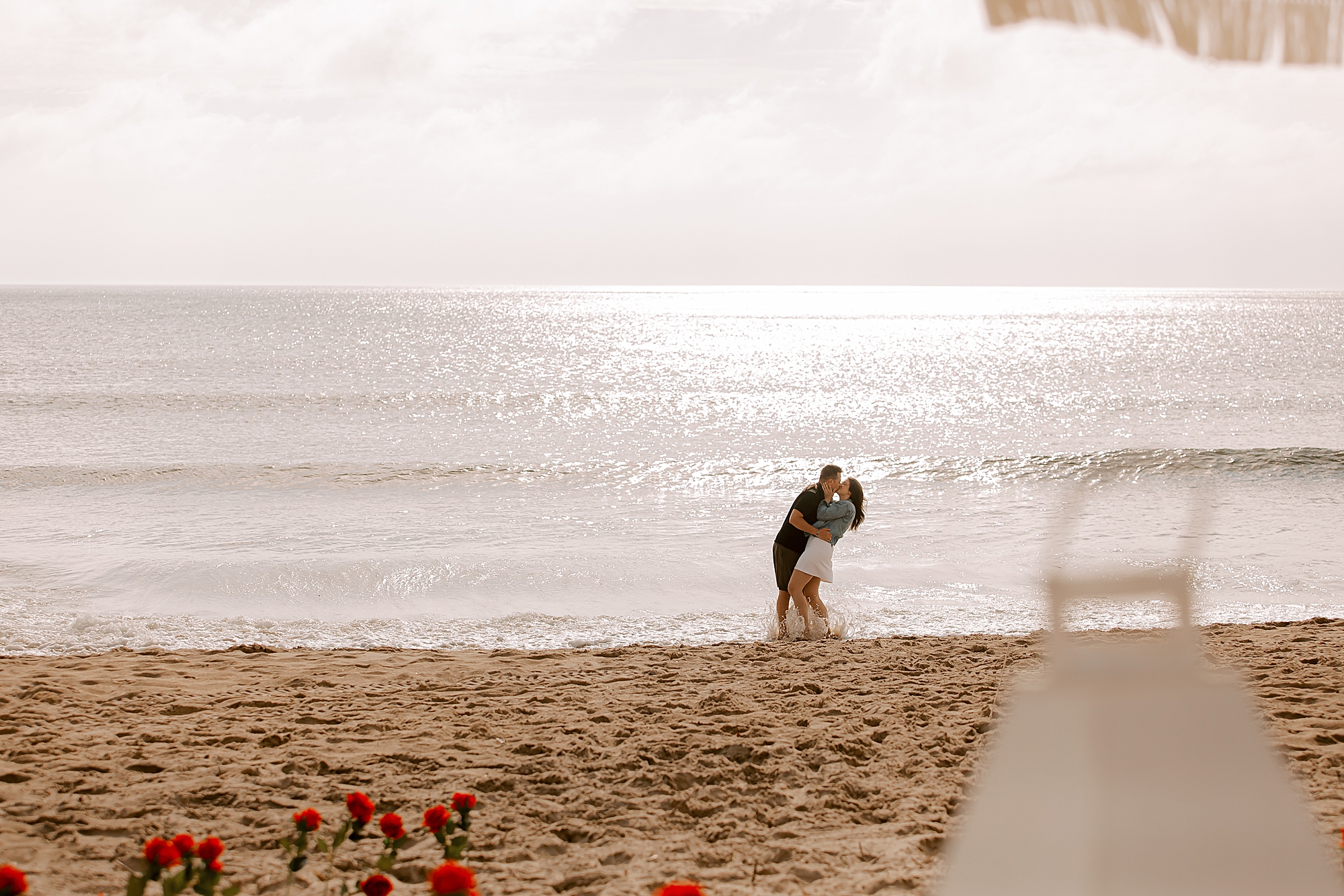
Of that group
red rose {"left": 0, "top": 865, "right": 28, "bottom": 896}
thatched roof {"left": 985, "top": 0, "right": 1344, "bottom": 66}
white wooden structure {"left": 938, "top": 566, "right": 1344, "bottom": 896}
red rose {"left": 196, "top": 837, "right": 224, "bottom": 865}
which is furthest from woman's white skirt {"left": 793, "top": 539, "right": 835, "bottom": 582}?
thatched roof {"left": 985, "top": 0, "right": 1344, "bottom": 66}

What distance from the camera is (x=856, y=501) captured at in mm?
7715

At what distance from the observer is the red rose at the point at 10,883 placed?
2.03m

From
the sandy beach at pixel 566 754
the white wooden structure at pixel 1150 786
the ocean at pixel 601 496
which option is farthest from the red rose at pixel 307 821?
the ocean at pixel 601 496

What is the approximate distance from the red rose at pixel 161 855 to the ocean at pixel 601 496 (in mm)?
2215

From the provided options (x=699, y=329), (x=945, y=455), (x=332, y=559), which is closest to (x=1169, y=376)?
(x=945, y=455)

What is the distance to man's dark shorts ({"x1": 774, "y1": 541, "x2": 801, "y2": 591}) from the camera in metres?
7.84

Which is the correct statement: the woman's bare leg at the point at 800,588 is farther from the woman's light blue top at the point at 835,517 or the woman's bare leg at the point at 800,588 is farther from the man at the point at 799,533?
the woman's light blue top at the point at 835,517

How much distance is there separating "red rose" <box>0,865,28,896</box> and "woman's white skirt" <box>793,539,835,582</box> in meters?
6.05

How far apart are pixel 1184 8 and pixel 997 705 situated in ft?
16.4

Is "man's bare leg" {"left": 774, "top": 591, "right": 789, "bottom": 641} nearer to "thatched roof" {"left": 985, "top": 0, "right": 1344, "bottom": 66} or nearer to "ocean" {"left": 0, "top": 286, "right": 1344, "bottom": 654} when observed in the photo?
"ocean" {"left": 0, "top": 286, "right": 1344, "bottom": 654}

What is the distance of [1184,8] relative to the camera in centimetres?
143

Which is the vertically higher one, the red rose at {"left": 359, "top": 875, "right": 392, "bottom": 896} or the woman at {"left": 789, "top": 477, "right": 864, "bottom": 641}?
the red rose at {"left": 359, "top": 875, "right": 392, "bottom": 896}

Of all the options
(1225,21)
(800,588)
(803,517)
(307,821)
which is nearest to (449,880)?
(307,821)

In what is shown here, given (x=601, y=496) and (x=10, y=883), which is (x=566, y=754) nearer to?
(x=10, y=883)
